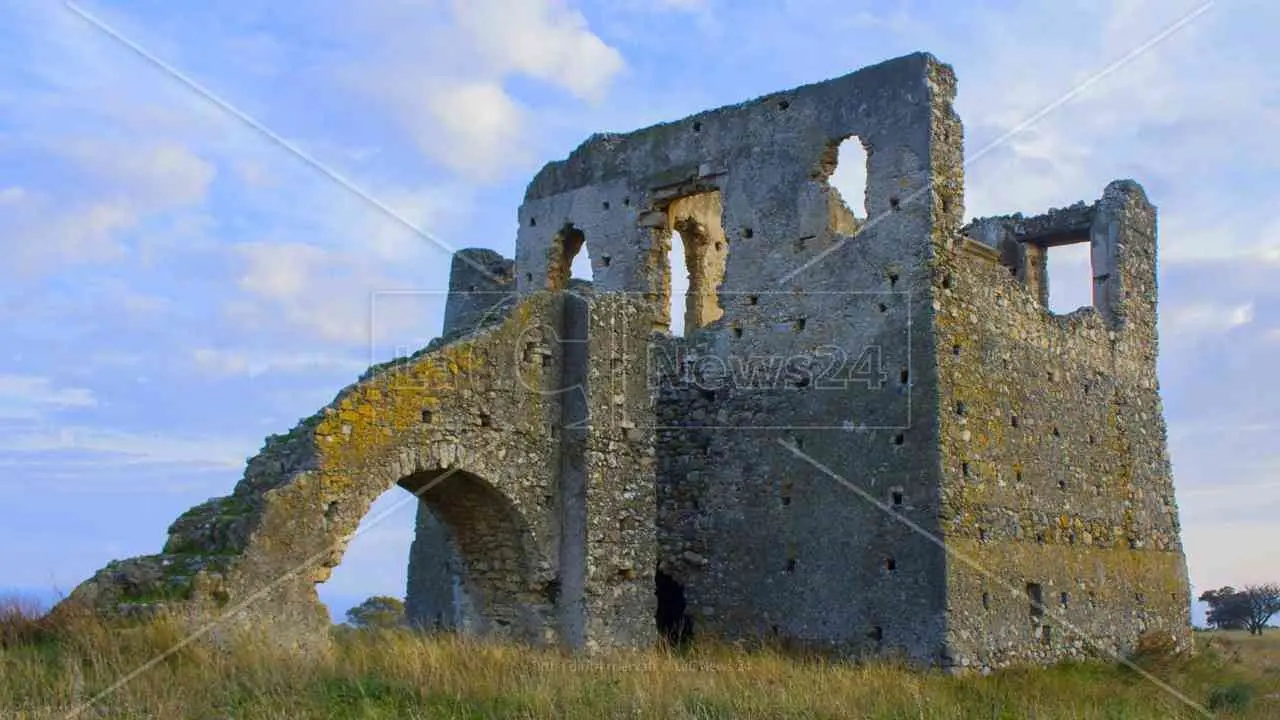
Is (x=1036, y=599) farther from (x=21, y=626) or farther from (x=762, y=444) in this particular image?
(x=21, y=626)

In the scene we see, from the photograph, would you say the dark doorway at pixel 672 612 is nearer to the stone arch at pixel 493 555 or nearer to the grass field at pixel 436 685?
the stone arch at pixel 493 555

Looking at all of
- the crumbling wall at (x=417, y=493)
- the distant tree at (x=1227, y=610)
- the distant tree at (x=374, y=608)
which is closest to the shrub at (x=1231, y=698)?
the crumbling wall at (x=417, y=493)

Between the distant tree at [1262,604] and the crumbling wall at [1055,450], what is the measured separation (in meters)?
17.5

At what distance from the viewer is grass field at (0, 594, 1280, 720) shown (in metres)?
8.61

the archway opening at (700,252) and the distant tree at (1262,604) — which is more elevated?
the archway opening at (700,252)

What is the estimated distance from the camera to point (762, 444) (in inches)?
605

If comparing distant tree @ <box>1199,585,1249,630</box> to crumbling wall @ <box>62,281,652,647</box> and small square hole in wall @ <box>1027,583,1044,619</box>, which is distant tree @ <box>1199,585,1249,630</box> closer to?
small square hole in wall @ <box>1027,583,1044,619</box>

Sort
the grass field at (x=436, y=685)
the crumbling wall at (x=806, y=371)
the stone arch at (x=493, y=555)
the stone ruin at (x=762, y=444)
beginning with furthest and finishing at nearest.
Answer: the crumbling wall at (x=806, y=371) → the stone arch at (x=493, y=555) → the stone ruin at (x=762, y=444) → the grass field at (x=436, y=685)

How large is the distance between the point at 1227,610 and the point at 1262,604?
1.20 metres

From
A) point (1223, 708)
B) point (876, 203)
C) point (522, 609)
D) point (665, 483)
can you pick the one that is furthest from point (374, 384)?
point (1223, 708)

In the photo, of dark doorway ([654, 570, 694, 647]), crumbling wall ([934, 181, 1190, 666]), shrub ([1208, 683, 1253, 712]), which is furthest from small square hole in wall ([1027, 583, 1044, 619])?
dark doorway ([654, 570, 694, 647])

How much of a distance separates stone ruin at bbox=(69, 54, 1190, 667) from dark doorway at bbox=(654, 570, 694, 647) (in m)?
0.04

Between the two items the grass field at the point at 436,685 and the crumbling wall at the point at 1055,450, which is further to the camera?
the crumbling wall at the point at 1055,450

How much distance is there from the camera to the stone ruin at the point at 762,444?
12.1 meters
